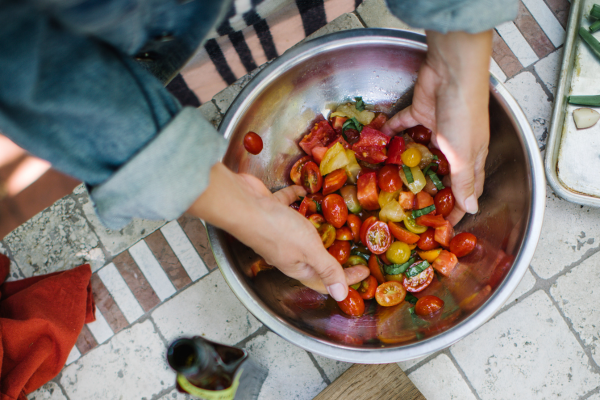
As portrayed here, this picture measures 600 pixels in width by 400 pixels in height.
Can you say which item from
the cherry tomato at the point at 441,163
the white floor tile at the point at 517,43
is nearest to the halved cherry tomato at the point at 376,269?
the cherry tomato at the point at 441,163

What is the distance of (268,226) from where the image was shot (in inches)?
38.3

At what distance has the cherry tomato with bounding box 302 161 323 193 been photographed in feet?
4.73

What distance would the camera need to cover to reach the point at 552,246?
1.75 metres

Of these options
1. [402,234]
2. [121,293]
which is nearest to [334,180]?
[402,234]

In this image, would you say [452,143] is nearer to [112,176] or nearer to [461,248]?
[461,248]

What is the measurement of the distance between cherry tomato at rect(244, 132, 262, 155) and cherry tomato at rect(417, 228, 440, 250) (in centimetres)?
70

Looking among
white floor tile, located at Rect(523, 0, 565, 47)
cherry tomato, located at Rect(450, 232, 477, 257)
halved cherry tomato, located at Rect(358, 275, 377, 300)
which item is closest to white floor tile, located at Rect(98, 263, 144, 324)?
halved cherry tomato, located at Rect(358, 275, 377, 300)

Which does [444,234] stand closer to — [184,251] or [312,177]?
[312,177]

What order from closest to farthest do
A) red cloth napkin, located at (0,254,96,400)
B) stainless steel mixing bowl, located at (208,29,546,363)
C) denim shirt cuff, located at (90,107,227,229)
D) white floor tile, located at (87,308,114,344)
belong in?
denim shirt cuff, located at (90,107,227,229), stainless steel mixing bowl, located at (208,29,546,363), red cloth napkin, located at (0,254,96,400), white floor tile, located at (87,308,114,344)

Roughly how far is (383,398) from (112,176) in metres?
1.49

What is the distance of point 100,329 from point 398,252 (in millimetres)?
1498

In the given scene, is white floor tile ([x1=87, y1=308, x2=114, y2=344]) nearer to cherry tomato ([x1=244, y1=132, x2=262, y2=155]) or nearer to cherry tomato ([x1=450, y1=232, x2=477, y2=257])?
cherry tomato ([x1=244, y1=132, x2=262, y2=155])

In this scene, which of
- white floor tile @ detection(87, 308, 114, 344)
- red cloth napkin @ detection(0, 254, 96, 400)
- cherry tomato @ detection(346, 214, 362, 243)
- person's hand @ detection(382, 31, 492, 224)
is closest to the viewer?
person's hand @ detection(382, 31, 492, 224)

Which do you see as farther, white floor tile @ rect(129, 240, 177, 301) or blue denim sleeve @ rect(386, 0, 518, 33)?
white floor tile @ rect(129, 240, 177, 301)
